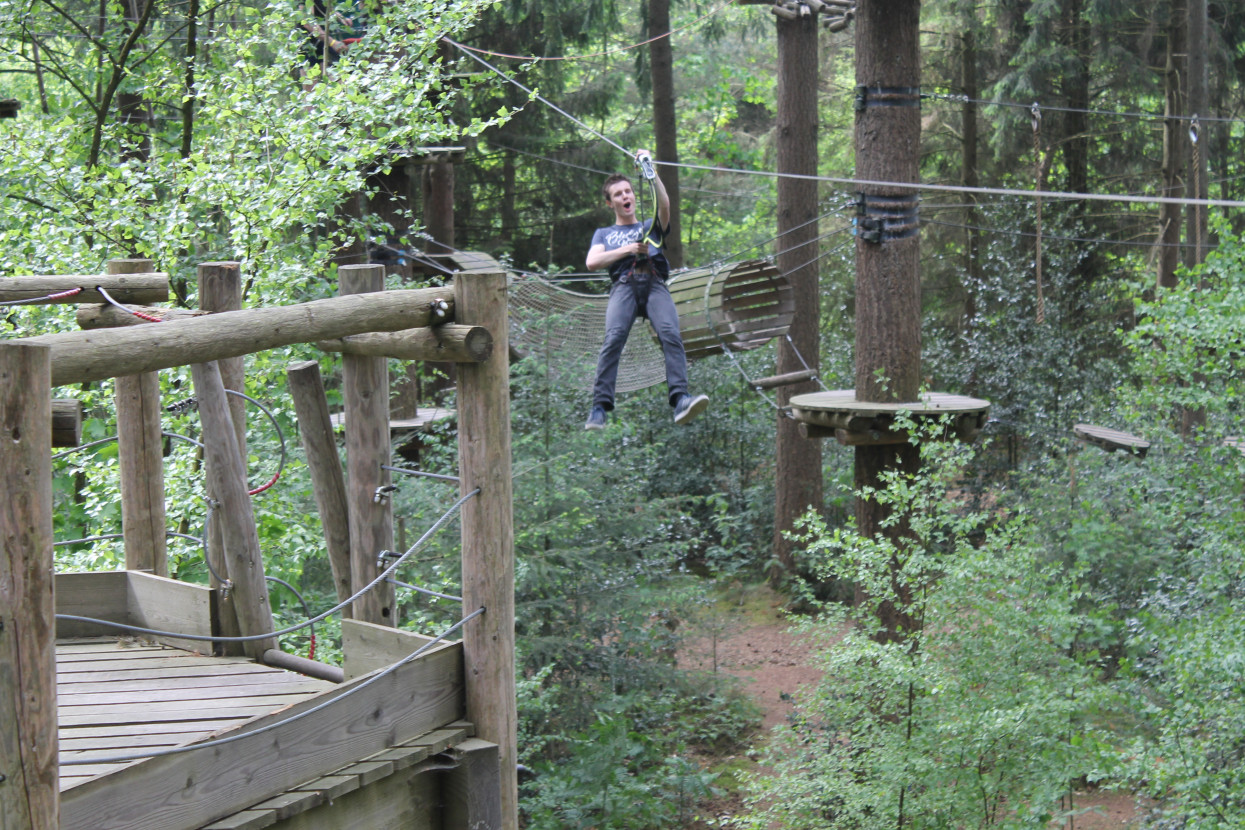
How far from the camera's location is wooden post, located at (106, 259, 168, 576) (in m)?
3.87

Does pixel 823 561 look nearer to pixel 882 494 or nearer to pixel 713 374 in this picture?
pixel 713 374

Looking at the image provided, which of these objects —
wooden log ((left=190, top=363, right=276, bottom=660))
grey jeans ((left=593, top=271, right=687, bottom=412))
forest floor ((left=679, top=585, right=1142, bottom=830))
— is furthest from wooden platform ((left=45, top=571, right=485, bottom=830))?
forest floor ((left=679, top=585, right=1142, bottom=830))

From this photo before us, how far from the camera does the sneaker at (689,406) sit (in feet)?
19.2

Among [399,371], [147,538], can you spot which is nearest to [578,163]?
[399,371]

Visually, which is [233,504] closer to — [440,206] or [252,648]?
[252,648]

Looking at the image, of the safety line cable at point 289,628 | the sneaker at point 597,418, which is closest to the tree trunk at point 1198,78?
the sneaker at point 597,418

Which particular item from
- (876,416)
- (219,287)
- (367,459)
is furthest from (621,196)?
(367,459)

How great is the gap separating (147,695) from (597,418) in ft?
10.6

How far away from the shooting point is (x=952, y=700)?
5121mm

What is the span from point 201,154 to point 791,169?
6319 mm

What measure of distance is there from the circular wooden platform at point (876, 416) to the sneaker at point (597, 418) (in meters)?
1.27

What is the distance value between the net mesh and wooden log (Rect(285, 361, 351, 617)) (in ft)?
13.2

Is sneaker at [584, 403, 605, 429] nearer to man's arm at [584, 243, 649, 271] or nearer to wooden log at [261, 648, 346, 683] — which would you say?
man's arm at [584, 243, 649, 271]

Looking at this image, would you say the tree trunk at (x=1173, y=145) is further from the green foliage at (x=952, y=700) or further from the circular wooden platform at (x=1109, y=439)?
the green foliage at (x=952, y=700)
